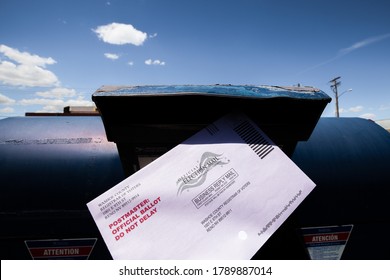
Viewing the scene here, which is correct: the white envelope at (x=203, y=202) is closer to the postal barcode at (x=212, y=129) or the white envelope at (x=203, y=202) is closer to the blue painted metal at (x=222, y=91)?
the postal barcode at (x=212, y=129)

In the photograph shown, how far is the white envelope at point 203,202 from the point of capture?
83 centimetres

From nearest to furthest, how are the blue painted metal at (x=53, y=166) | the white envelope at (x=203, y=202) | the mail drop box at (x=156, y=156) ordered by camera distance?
the white envelope at (x=203, y=202) → the mail drop box at (x=156, y=156) → the blue painted metal at (x=53, y=166)

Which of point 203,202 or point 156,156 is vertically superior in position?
point 156,156

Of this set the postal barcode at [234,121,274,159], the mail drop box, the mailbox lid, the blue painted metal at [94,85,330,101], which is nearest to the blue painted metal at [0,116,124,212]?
the mail drop box

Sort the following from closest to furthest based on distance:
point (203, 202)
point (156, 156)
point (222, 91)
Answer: point (203, 202), point (222, 91), point (156, 156)

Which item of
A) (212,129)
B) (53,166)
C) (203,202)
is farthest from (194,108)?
(53,166)

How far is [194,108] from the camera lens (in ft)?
3.59

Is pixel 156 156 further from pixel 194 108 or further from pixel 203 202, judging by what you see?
pixel 203 202

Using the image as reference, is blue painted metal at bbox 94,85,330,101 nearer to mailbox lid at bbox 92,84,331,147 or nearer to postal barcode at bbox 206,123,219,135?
mailbox lid at bbox 92,84,331,147

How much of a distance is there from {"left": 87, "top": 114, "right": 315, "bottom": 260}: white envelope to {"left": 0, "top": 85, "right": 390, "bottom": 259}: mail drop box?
17 cm

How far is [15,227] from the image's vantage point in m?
1.40

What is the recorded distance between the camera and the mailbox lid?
3.31 ft

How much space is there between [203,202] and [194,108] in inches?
16.2

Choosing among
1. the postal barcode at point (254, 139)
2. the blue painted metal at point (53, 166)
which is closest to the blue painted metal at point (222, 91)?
the postal barcode at point (254, 139)
